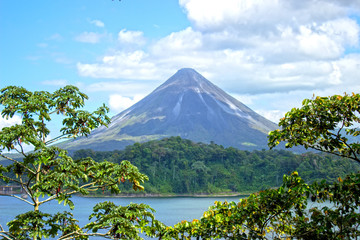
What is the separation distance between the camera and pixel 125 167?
19.8 ft

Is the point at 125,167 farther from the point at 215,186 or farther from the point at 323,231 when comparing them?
the point at 215,186

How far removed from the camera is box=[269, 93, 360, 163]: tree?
679cm

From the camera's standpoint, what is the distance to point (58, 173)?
5.71 meters

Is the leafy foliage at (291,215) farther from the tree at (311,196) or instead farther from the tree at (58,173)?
the tree at (58,173)

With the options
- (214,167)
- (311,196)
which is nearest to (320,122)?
(311,196)

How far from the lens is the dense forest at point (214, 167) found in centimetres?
8181

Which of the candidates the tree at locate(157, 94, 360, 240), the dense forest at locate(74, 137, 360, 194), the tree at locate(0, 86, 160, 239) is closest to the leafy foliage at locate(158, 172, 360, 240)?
the tree at locate(157, 94, 360, 240)

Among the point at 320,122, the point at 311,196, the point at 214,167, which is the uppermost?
the point at 320,122

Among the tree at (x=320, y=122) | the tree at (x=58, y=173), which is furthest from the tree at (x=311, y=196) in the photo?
the tree at (x=58, y=173)

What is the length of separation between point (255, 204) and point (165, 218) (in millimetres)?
40867

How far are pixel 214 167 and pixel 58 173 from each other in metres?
84.5

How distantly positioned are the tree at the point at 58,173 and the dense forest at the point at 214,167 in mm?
72450

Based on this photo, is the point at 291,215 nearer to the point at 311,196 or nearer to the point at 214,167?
the point at 311,196

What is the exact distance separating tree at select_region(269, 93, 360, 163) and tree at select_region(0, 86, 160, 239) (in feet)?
8.15
